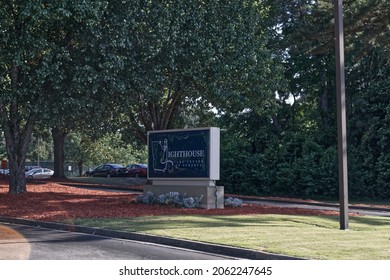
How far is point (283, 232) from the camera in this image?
47.6ft

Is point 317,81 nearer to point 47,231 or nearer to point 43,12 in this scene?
point 43,12

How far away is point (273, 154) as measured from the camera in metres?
38.0

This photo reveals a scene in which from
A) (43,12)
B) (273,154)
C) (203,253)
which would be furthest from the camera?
(273,154)

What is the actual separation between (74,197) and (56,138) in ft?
59.3

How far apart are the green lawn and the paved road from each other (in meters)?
0.94

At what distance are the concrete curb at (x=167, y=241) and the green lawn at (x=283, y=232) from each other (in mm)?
271

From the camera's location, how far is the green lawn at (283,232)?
11.6 m

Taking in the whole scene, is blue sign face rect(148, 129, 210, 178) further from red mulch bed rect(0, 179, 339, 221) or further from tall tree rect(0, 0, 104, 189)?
tall tree rect(0, 0, 104, 189)

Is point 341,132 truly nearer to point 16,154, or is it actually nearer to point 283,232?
point 283,232

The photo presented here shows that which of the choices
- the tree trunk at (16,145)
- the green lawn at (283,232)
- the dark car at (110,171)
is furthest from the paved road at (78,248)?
the dark car at (110,171)

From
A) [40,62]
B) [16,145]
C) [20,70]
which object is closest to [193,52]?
[40,62]

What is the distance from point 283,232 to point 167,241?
284 cm

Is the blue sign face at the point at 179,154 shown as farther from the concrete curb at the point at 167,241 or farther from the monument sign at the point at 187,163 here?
the concrete curb at the point at 167,241
